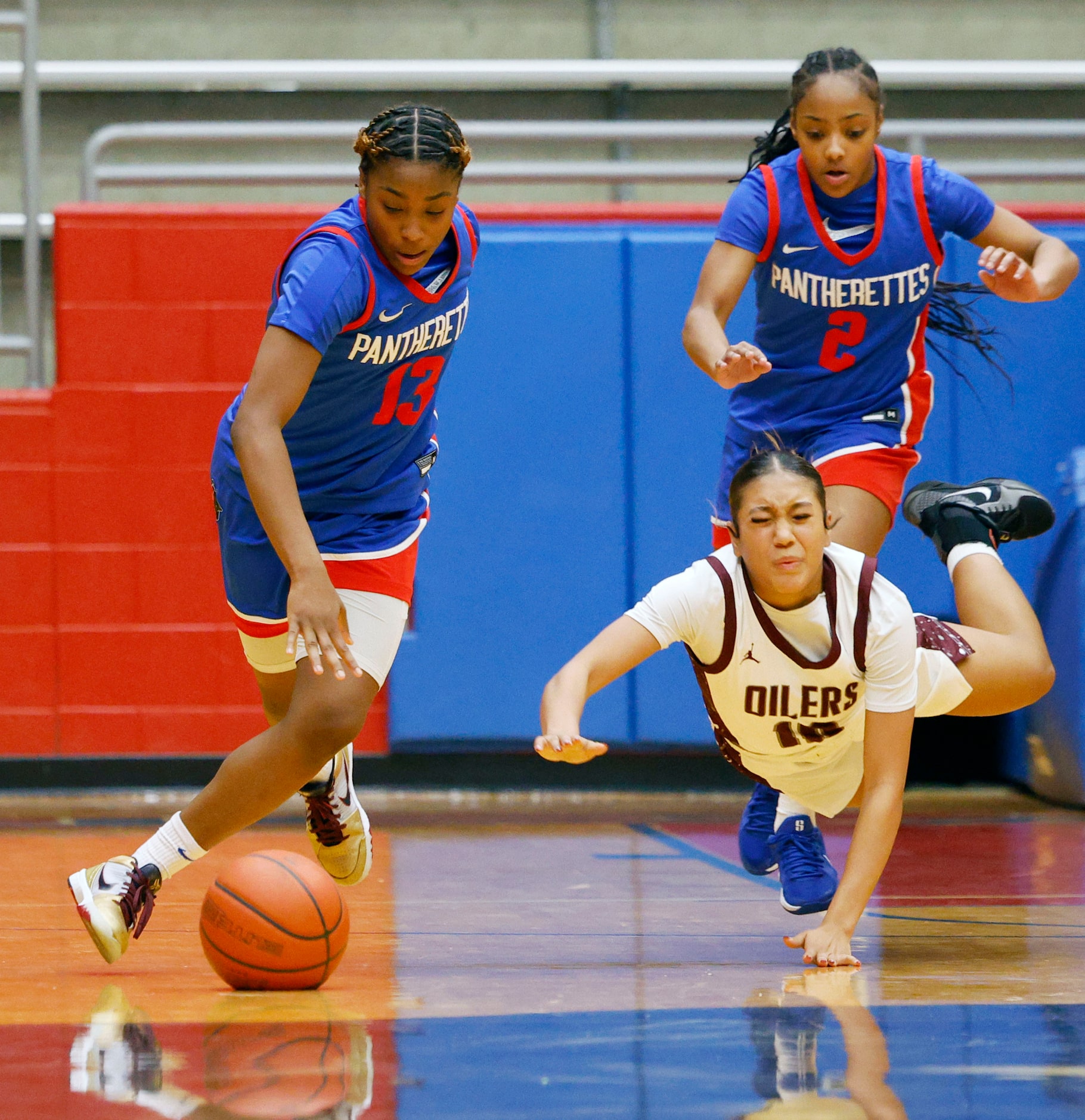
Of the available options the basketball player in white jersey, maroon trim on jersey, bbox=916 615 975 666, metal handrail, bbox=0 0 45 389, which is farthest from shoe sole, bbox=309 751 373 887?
metal handrail, bbox=0 0 45 389

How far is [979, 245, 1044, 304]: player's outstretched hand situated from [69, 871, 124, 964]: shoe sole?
231cm

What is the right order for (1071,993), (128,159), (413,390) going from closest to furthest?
(1071,993) < (413,390) < (128,159)

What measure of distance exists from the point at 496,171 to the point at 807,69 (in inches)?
120

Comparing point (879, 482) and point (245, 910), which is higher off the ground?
point (879, 482)

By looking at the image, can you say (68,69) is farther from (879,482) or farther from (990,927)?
(990,927)

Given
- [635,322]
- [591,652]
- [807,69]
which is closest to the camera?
[591,652]

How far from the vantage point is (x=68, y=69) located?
789cm

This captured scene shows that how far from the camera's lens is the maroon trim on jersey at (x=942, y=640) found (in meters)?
3.57

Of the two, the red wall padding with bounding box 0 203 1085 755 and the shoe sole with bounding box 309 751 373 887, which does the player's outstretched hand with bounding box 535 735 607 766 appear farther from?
the red wall padding with bounding box 0 203 1085 755

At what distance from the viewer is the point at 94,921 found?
302 cm

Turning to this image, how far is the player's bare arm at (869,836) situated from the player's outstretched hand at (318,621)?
1.00 metres

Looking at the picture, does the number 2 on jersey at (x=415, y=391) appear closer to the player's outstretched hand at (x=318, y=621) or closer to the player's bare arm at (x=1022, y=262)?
the player's outstretched hand at (x=318, y=621)

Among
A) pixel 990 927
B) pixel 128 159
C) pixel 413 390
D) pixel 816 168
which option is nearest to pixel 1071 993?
pixel 990 927

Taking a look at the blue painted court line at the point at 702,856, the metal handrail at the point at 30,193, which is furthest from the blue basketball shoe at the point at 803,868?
the metal handrail at the point at 30,193
